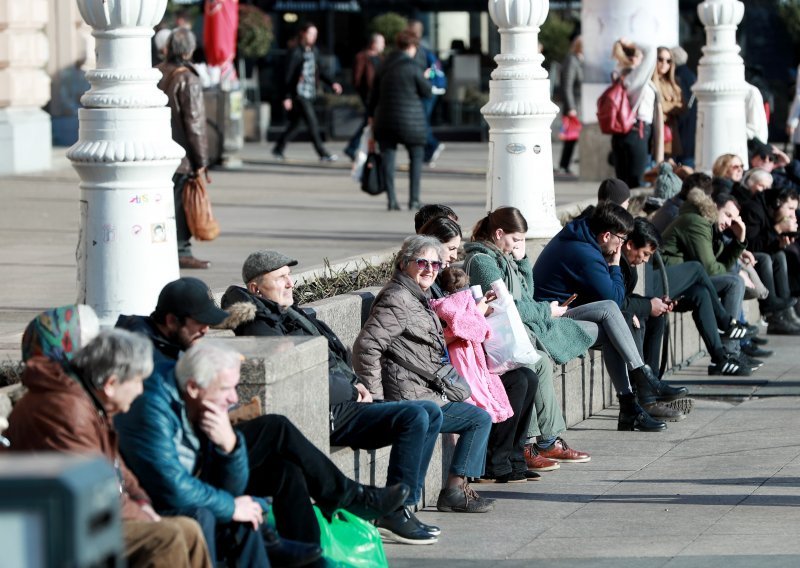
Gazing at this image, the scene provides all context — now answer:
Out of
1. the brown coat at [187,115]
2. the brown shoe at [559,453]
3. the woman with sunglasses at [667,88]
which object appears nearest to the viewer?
the brown shoe at [559,453]

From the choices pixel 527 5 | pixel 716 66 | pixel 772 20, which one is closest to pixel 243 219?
pixel 716 66

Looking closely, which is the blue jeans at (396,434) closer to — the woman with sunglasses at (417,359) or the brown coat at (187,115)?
the woman with sunglasses at (417,359)

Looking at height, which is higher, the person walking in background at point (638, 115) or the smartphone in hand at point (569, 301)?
the person walking in background at point (638, 115)

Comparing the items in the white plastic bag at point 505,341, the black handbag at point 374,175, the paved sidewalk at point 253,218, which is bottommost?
the paved sidewalk at point 253,218

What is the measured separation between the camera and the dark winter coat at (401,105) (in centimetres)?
1588

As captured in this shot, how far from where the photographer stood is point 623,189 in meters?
10.2

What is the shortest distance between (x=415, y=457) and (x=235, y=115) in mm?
15874

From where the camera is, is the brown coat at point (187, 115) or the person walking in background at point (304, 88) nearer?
the brown coat at point (187, 115)

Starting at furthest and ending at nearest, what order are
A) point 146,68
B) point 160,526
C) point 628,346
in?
point 628,346 → point 146,68 → point 160,526

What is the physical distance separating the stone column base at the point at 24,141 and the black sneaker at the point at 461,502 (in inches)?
498

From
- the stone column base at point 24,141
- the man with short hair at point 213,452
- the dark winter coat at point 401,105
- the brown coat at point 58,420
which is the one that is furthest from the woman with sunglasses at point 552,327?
the stone column base at point 24,141

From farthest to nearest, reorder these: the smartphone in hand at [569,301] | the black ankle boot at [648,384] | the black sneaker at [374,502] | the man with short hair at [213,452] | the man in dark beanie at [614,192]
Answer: the man in dark beanie at [614,192], the black ankle boot at [648,384], the smartphone in hand at [569,301], the black sneaker at [374,502], the man with short hair at [213,452]

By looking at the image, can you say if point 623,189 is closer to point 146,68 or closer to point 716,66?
point 146,68

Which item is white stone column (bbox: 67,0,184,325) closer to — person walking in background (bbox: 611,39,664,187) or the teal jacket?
the teal jacket
